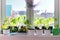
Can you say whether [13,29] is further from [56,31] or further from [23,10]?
[56,31]

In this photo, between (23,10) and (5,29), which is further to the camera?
(23,10)

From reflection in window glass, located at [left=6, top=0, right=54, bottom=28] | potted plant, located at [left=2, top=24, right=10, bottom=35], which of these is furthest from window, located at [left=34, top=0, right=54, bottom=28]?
potted plant, located at [left=2, top=24, right=10, bottom=35]

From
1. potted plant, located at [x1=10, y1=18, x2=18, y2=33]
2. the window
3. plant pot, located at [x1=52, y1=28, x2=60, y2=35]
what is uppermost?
the window

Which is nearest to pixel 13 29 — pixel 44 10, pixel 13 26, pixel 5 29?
pixel 13 26

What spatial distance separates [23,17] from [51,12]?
52 cm

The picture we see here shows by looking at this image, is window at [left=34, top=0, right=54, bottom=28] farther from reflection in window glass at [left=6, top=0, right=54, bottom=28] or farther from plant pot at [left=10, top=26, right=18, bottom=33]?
plant pot at [left=10, top=26, right=18, bottom=33]

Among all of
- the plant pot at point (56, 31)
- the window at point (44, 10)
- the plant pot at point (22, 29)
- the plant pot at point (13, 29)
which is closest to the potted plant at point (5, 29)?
the plant pot at point (13, 29)

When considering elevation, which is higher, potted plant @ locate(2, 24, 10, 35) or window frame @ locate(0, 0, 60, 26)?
window frame @ locate(0, 0, 60, 26)

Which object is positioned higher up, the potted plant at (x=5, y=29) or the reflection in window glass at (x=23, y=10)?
the reflection in window glass at (x=23, y=10)

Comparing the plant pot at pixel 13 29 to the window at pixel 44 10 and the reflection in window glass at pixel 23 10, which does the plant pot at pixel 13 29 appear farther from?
the window at pixel 44 10

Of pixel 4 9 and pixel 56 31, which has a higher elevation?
pixel 4 9

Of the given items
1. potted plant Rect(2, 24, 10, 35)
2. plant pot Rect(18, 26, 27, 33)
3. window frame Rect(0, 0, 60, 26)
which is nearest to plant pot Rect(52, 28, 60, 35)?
window frame Rect(0, 0, 60, 26)

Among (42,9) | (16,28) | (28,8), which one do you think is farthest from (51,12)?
(16,28)

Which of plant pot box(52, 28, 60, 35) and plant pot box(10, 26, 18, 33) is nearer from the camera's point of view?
plant pot box(52, 28, 60, 35)
